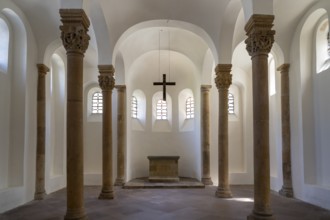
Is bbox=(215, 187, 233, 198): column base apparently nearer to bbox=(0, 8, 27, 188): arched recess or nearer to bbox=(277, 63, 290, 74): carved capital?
bbox=(277, 63, 290, 74): carved capital

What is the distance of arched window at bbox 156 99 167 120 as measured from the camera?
64.5 ft

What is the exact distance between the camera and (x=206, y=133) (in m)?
16.4

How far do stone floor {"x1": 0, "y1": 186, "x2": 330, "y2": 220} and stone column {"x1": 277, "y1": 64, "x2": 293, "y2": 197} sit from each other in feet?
2.13

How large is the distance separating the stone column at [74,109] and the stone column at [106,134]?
4.17 metres

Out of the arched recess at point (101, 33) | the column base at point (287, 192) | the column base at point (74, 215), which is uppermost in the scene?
the arched recess at point (101, 33)

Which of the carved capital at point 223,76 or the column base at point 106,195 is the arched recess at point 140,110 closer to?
the column base at point 106,195

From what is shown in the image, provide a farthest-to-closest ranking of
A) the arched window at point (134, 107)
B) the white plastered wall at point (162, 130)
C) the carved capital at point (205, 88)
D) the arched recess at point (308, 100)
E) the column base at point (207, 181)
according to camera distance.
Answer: the arched window at point (134, 107) → the white plastered wall at point (162, 130) → the carved capital at point (205, 88) → the column base at point (207, 181) → the arched recess at point (308, 100)

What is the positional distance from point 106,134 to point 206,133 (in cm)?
644

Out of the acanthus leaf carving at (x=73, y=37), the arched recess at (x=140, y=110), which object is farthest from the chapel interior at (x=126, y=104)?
the arched recess at (x=140, y=110)

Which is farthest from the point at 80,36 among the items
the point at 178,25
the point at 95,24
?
the point at 178,25

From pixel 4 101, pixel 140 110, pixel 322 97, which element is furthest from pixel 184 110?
pixel 4 101

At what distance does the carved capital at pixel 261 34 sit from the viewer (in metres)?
7.26

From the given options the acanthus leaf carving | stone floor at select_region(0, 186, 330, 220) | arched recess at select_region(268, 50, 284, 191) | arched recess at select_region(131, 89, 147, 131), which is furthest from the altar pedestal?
the acanthus leaf carving

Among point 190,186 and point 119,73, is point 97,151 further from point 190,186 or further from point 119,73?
point 190,186
